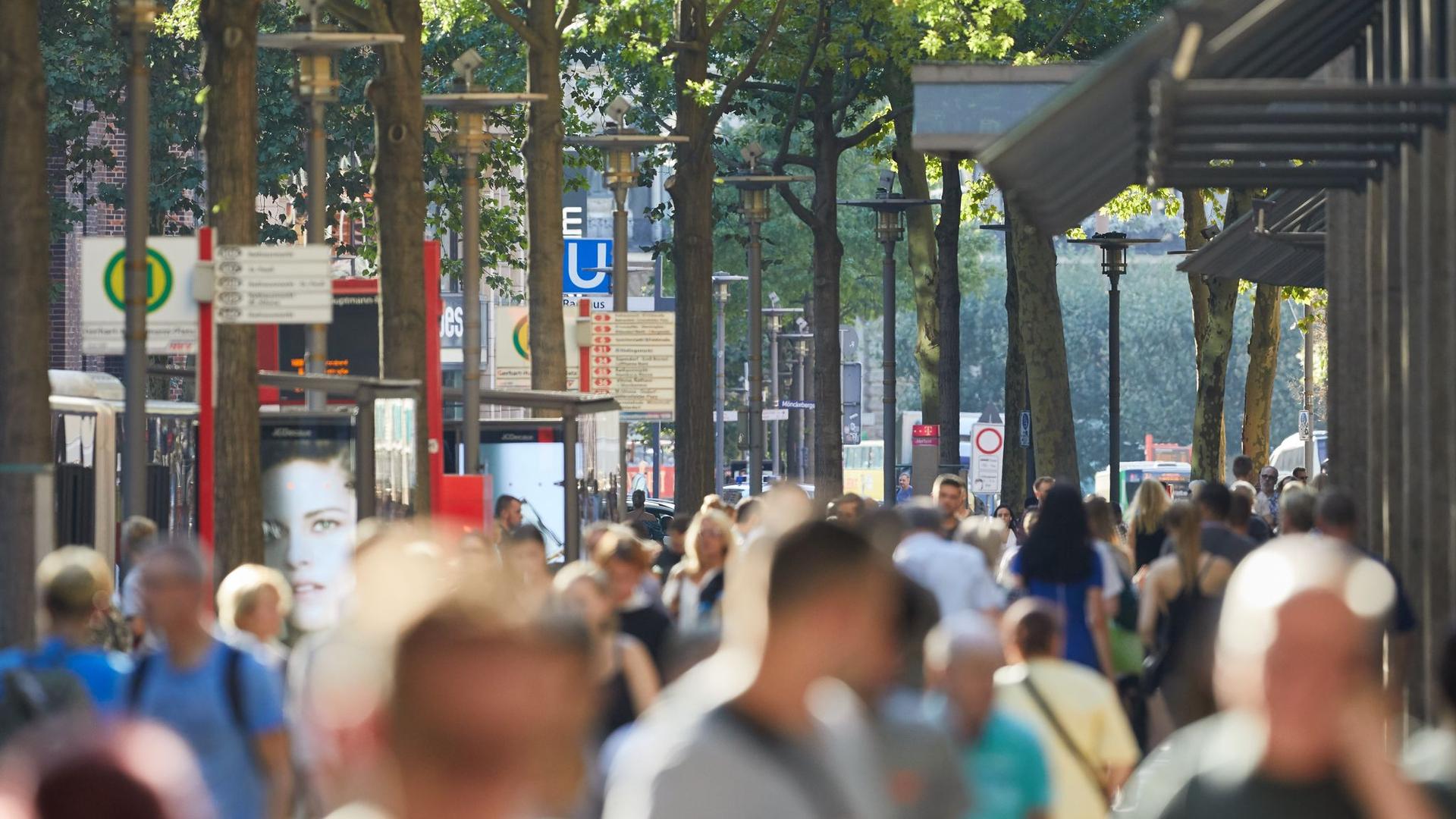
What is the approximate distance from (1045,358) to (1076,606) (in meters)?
23.1

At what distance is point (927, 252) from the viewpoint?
3931cm

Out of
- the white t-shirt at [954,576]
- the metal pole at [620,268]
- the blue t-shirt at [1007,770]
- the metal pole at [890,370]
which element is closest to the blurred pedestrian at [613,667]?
the blue t-shirt at [1007,770]

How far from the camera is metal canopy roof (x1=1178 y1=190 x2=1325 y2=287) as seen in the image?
1908 centimetres

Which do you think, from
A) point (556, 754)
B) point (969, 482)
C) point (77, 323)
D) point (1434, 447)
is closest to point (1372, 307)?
point (1434, 447)

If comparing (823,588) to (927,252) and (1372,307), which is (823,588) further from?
(927,252)

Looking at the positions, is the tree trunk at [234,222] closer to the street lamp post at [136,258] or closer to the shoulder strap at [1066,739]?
the street lamp post at [136,258]

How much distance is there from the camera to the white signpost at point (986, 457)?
3562 centimetres

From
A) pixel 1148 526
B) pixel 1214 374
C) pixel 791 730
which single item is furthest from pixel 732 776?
pixel 1214 374

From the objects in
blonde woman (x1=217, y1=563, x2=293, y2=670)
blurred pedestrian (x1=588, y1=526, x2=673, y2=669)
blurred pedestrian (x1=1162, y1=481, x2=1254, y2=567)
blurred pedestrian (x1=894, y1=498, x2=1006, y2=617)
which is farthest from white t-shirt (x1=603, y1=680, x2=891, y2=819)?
blurred pedestrian (x1=1162, y1=481, x2=1254, y2=567)

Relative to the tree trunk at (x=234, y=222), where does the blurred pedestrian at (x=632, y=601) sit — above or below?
below

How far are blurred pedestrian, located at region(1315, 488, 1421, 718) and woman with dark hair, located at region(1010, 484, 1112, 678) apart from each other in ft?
3.01

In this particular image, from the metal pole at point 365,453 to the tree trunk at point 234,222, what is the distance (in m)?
0.67

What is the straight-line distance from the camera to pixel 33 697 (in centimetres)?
698

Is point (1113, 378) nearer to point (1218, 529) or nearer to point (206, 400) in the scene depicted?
point (206, 400)
